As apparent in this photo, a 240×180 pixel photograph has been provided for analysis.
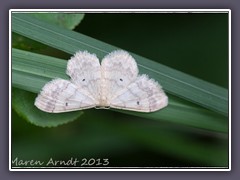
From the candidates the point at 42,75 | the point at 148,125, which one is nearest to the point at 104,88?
the point at 42,75

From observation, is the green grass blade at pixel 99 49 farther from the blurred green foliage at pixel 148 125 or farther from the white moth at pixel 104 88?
the blurred green foliage at pixel 148 125

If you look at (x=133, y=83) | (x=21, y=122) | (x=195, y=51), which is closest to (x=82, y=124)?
(x=21, y=122)

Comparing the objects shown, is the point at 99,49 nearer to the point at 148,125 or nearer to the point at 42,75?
the point at 42,75

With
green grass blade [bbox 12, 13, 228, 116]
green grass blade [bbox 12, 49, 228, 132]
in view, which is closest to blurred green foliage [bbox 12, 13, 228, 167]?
green grass blade [bbox 12, 13, 228, 116]

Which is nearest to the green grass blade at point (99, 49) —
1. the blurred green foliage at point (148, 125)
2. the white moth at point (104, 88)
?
the white moth at point (104, 88)

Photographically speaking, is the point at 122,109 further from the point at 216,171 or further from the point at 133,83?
the point at 216,171

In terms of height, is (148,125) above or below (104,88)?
below
